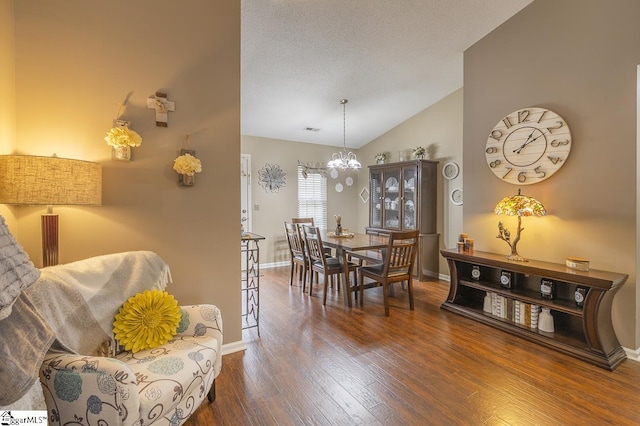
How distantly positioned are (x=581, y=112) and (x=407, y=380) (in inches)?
107

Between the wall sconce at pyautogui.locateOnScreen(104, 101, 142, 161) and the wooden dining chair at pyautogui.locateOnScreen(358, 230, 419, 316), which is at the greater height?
the wall sconce at pyautogui.locateOnScreen(104, 101, 142, 161)

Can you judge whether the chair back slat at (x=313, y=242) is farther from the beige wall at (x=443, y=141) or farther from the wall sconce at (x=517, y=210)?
the beige wall at (x=443, y=141)

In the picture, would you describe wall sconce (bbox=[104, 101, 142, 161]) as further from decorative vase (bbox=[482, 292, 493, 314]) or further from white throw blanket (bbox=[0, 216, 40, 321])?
decorative vase (bbox=[482, 292, 493, 314])

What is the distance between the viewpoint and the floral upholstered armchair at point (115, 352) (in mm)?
1172

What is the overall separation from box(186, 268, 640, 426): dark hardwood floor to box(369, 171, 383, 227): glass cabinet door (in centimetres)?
257

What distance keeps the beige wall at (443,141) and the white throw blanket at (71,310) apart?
3.96 meters

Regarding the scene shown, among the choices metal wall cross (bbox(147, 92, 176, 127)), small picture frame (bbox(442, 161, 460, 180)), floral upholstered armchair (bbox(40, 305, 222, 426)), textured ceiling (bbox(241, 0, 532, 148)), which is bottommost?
floral upholstered armchair (bbox(40, 305, 222, 426))

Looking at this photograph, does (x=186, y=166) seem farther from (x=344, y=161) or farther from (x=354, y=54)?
(x=344, y=161)

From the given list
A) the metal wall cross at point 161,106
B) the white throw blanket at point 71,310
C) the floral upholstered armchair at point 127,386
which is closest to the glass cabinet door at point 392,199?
the metal wall cross at point 161,106

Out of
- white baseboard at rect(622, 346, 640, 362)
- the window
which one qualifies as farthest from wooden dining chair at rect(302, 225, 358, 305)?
white baseboard at rect(622, 346, 640, 362)

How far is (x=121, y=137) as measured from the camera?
1908 millimetres

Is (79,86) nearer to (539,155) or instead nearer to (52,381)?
(52,381)

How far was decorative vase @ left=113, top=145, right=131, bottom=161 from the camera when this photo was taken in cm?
199

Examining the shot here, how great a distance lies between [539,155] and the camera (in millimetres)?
2900
